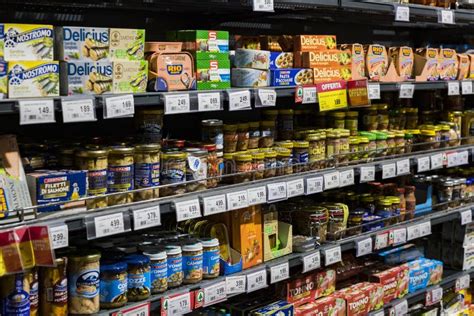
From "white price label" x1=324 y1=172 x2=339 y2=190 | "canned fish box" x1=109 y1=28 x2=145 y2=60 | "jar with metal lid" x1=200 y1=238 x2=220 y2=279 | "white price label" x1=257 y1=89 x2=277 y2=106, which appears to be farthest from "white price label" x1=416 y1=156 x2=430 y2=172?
"canned fish box" x1=109 y1=28 x2=145 y2=60

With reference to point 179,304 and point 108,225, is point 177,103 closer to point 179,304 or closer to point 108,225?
point 108,225

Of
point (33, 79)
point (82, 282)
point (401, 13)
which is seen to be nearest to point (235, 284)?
point (82, 282)

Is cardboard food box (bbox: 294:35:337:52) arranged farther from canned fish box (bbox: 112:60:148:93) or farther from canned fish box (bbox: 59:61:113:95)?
canned fish box (bbox: 59:61:113:95)

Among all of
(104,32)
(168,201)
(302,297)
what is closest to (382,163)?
(302,297)

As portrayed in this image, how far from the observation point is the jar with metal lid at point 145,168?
7.63 feet

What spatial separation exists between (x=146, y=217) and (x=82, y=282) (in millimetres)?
291

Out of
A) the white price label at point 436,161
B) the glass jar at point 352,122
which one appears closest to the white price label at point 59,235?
the glass jar at point 352,122

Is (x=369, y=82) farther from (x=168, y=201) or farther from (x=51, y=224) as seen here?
(x=51, y=224)

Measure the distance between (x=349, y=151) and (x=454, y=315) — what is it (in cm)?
137

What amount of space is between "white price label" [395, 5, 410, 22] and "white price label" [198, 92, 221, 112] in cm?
114

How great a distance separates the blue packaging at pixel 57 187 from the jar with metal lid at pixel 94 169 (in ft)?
0.16

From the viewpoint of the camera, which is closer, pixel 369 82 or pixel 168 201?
pixel 168 201

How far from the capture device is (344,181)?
303cm

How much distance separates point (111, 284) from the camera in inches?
87.7
